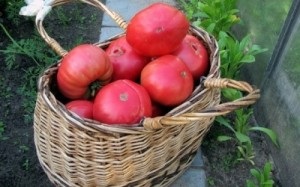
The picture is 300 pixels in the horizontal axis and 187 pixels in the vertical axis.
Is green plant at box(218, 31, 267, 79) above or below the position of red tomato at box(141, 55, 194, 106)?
below

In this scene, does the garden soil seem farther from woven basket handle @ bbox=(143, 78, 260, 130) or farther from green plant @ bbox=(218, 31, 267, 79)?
woven basket handle @ bbox=(143, 78, 260, 130)

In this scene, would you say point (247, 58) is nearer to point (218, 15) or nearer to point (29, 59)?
point (218, 15)

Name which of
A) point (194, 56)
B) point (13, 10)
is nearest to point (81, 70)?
A: point (194, 56)

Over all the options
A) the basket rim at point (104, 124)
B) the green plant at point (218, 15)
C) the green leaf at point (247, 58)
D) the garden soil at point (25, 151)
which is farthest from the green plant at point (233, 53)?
the basket rim at point (104, 124)

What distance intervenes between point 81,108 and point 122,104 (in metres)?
0.16

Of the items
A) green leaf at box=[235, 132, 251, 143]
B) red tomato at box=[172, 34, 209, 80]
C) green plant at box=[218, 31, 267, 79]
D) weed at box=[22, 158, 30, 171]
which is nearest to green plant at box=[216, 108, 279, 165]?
green leaf at box=[235, 132, 251, 143]

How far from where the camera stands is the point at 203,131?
70.2 inches

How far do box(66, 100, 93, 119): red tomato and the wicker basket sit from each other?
5 cm

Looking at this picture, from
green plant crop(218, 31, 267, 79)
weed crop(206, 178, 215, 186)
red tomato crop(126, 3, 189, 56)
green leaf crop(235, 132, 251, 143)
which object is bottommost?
weed crop(206, 178, 215, 186)

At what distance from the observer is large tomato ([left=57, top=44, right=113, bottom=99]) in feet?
4.89

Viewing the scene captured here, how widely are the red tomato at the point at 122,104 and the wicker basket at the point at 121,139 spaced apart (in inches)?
2.4

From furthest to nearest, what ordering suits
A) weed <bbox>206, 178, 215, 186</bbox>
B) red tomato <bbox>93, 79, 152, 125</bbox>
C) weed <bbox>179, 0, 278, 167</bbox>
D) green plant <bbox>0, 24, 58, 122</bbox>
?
1. green plant <bbox>0, 24, 58, 122</bbox>
2. weed <bbox>179, 0, 278, 167</bbox>
3. weed <bbox>206, 178, 215, 186</bbox>
4. red tomato <bbox>93, 79, 152, 125</bbox>

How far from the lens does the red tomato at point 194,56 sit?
1645 mm

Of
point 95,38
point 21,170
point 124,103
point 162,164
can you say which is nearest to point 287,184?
point 162,164
